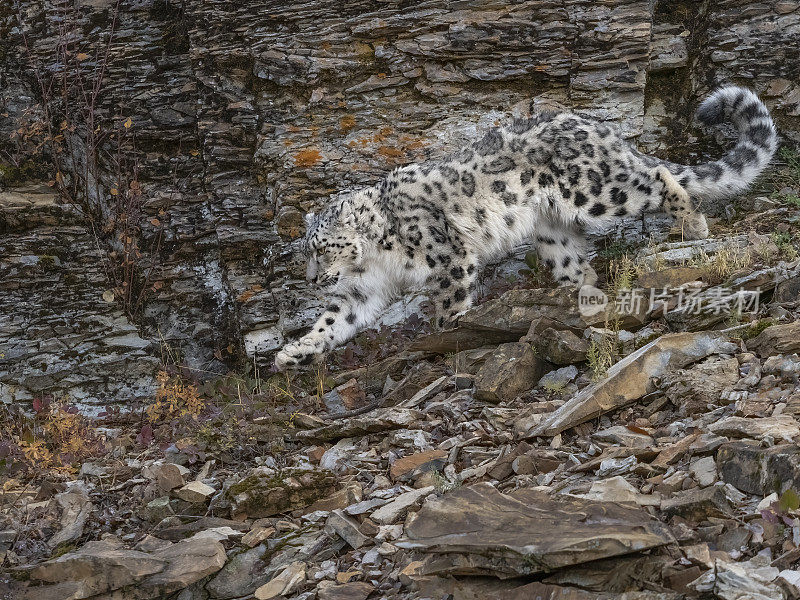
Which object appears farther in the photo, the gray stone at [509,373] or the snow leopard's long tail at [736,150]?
the snow leopard's long tail at [736,150]

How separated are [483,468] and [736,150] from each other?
5.45 metres

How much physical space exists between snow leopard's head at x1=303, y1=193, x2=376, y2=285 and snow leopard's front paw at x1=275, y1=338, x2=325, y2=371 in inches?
30.7

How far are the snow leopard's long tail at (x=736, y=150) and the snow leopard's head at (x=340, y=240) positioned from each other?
11.0ft

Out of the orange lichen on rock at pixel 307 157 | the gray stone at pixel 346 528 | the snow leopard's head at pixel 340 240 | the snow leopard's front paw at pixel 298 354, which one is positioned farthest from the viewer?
the orange lichen on rock at pixel 307 157

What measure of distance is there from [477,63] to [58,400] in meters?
6.33

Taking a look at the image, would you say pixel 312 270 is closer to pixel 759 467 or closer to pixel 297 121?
pixel 297 121

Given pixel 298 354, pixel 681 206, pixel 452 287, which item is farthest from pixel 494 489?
pixel 681 206

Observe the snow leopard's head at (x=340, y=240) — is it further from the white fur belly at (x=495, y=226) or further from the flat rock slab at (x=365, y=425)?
the flat rock slab at (x=365, y=425)

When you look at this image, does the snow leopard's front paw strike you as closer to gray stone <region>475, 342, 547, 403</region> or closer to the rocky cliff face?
the rocky cliff face

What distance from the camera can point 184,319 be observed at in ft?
32.9

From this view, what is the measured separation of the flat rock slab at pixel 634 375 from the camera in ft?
17.5

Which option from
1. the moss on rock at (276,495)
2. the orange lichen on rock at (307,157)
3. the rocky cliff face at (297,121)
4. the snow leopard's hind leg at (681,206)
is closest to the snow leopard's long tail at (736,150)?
the snow leopard's hind leg at (681,206)

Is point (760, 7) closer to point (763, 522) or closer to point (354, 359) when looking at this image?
point (354, 359)

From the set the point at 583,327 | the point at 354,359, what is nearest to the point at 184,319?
the point at 354,359
